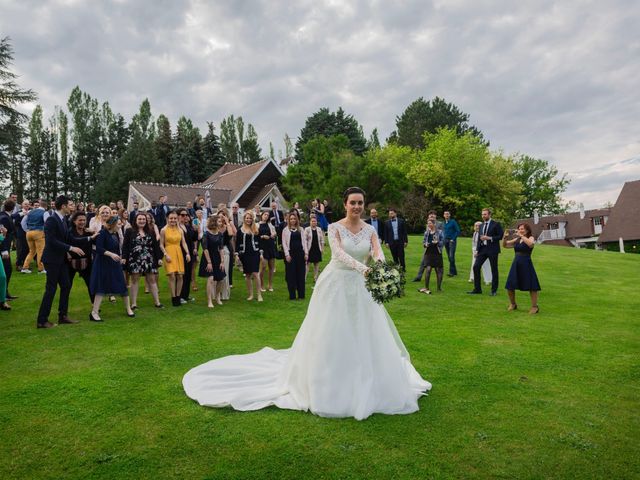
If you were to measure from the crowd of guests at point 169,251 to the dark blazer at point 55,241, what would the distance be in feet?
0.05

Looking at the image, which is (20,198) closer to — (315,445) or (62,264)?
(62,264)

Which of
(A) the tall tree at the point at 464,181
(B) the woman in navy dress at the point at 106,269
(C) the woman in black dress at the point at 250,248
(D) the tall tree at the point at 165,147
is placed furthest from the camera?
(D) the tall tree at the point at 165,147

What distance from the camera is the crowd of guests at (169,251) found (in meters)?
8.91

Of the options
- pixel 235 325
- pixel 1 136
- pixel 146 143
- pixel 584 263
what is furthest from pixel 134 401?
pixel 146 143

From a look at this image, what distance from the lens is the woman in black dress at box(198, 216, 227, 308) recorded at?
11.0m

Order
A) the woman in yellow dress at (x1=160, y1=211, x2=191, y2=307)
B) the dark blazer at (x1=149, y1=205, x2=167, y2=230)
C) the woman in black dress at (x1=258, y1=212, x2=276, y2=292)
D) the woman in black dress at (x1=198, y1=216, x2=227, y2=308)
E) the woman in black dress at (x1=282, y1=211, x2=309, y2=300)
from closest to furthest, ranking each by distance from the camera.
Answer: the woman in yellow dress at (x1=160, y1=211, x2=191, y2=307) < the woman in black dress at (x1=198, y1=216, x2=227, y2=308) < the woman in black dress at (x1=282, y1=211, x2=309, y2=300) < the woman in black dress at (x1=258, y1=212, x2=276, y2=292) < the dark blazer at (x1=149, y1=205, x2=167, y2=230)

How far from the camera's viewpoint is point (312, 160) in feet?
112

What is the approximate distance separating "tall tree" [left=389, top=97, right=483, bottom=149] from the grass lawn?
6273 cm

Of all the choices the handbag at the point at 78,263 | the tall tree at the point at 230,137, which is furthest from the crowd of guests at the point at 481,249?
the tall tree at the point at 230,137

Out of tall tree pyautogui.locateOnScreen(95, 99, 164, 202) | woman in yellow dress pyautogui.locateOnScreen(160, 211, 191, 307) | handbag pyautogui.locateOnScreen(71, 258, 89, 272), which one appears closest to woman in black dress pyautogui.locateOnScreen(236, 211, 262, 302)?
woman in yellow dress pyautogui.locateOnScreen(160, 211, 191, 307)

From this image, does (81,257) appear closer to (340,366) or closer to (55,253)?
(55,253)

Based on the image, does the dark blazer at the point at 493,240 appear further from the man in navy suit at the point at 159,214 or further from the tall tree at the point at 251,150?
the tall tree at the point at 251,150

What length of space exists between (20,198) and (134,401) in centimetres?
7005

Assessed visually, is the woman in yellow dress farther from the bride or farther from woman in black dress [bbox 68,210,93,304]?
the bride
